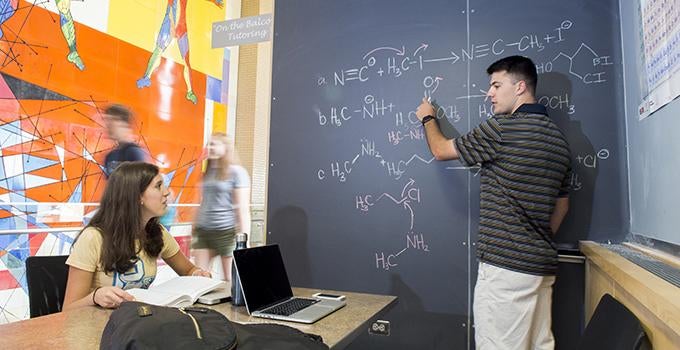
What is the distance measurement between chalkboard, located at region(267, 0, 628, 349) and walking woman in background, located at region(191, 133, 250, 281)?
A: 745mm

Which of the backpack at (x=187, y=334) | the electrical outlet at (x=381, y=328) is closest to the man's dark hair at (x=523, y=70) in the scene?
the electrical outlet at (x=381, y=328)

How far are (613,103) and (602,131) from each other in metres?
0.13

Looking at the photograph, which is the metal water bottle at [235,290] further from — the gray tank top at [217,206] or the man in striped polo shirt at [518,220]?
the gray tank top at [217,206]

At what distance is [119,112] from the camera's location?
11.1ft

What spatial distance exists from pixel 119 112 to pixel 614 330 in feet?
11.4

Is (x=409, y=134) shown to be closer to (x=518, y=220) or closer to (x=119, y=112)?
(x=518, y=220)

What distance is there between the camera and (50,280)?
1619 mm

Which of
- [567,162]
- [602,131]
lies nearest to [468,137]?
[567,162]

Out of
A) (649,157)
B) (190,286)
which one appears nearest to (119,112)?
(190,286)

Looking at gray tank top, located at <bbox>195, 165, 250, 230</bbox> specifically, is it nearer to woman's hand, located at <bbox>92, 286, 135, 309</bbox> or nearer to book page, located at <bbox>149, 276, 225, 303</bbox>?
book page, located at <bbox>149, 276, 225, 303</bbox>

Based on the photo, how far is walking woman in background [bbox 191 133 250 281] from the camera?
321 cm

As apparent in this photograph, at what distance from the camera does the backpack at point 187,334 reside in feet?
2.72

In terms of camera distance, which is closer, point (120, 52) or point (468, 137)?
point (468, 137)

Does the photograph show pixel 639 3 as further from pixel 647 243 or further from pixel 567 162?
pixel 647 243
